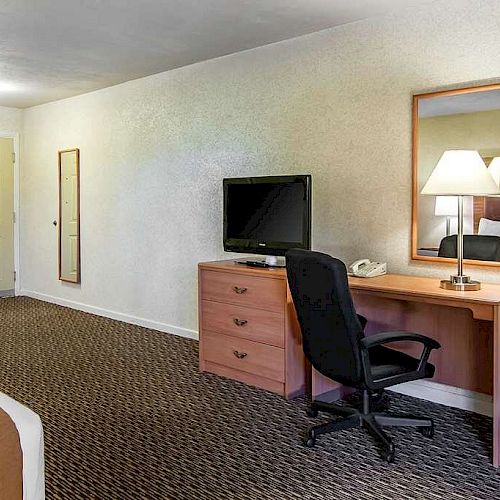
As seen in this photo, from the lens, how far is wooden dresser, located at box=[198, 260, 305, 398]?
349cm

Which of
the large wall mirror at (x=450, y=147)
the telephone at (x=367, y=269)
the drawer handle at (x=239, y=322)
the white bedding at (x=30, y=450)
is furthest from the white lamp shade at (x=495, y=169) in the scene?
the white bedding at (x=30, y=450)

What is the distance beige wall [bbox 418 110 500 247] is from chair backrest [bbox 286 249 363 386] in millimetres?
1049

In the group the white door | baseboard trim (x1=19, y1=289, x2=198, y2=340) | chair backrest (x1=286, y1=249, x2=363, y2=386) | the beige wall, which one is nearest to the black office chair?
chair backrest (x1=286, y1=249, x2=363, y2=386)

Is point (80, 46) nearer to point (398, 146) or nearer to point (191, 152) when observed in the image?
point (191, 152)

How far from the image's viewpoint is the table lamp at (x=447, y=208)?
10.8 ft

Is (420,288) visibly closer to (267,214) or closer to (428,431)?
(428,431)

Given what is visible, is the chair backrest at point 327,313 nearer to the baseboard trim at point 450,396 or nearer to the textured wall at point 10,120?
the baseboard trim at point 450,396

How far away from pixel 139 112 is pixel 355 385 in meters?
3.75

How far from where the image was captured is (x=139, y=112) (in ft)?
17.9

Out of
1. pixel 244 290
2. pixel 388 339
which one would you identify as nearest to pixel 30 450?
pixel 388 339

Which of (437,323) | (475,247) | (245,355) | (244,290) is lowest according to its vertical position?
(245,355)

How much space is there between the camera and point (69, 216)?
257 inches

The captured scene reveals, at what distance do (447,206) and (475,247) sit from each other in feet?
0.94

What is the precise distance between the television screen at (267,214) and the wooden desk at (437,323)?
593 millimetres
